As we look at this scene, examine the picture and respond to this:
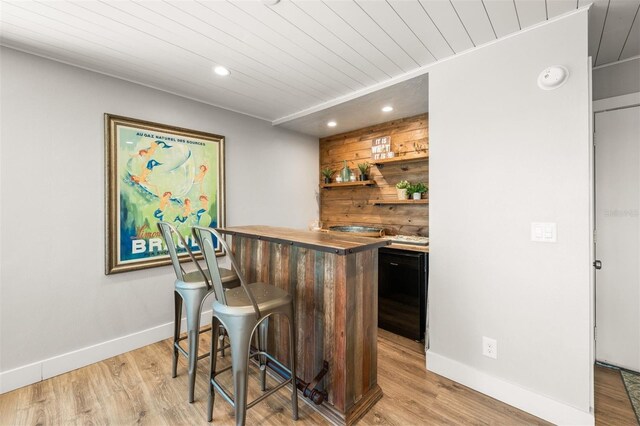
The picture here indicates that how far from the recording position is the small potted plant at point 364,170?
12.5 ft

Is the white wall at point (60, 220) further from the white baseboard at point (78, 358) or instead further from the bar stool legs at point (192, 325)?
the bar stool legs at point (192, 325)

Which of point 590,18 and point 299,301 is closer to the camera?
point 590,18

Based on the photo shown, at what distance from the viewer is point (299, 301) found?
196cm

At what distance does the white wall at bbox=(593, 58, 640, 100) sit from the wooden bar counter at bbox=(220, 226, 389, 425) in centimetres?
235

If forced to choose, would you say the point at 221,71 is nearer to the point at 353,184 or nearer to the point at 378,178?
the point at 353,184

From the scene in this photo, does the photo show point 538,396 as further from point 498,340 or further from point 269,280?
point 269,280

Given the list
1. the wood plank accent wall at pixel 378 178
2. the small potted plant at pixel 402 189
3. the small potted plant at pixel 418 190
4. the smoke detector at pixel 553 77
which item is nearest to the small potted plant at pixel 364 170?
the wood plank accent wall at pixel 378 178

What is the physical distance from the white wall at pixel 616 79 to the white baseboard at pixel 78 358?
14.9 ft

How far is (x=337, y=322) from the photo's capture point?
66.6 inches

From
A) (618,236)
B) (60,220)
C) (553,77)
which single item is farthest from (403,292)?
(60,220)

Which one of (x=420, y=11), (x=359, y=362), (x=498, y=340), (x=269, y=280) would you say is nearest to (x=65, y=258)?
(x=269, y=280)

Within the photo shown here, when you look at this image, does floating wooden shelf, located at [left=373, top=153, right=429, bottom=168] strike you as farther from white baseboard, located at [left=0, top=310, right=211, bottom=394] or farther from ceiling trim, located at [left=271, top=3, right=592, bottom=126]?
white baseboard, located at [left=0, top=310, right=211, bottom=394]

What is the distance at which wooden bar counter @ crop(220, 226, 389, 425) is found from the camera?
Answer: 5.47ft

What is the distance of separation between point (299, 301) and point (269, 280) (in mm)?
367
